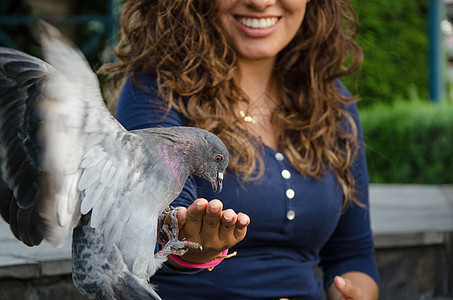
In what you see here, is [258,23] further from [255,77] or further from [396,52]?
[396,52]

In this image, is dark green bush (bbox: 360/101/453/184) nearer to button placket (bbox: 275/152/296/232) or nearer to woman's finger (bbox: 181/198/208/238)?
button placket (bbox: 275/152/296/232)

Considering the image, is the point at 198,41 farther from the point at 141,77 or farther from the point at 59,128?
the point at 59,128

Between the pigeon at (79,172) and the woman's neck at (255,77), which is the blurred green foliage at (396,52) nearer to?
the woman's neck at (255,77)

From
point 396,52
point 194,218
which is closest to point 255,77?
point 194,218

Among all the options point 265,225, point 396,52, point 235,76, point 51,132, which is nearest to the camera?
point 51,132

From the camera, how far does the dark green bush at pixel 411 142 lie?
6.69 m

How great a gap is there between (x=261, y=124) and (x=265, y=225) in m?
0.43

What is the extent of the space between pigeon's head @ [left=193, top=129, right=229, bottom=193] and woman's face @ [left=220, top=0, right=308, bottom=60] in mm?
777

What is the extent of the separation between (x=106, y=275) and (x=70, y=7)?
771 centimetres

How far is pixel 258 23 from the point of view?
2188 mm

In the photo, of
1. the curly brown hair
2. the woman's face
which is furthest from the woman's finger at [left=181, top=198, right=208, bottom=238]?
the woman's face

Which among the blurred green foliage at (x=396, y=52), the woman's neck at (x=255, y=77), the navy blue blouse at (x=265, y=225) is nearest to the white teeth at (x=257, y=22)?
the woman's neck at (x=255, y=77)

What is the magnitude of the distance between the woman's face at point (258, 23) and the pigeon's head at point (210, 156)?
2.55 feet

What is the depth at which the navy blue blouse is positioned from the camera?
2.08 metres
